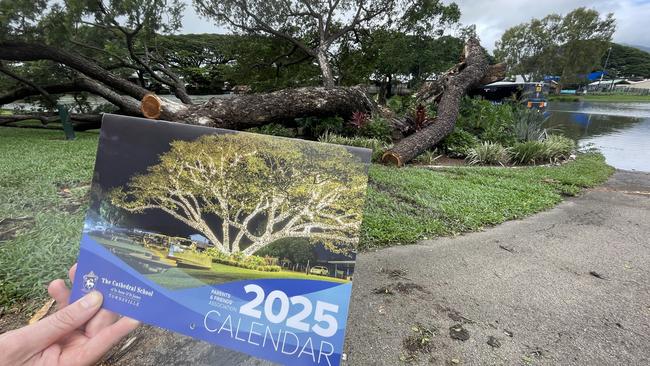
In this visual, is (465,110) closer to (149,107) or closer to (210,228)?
(149,107)

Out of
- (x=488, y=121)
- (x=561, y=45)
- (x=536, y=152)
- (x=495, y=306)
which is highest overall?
(x=561, y=45)

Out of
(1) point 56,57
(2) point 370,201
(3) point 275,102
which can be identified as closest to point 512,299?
(2) point 370,201

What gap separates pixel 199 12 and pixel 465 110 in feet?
29.0

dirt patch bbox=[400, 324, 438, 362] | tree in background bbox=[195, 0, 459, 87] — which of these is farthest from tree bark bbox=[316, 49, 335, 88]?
dirt patch bbox=[400, 324, 438, 362]

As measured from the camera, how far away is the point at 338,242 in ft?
3.05

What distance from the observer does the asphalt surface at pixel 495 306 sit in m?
1.56

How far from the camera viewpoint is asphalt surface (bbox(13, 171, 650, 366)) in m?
1.56

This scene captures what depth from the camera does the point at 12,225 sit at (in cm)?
252

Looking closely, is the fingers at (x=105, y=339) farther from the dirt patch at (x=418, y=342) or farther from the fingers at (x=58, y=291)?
the dirt patch at (x=418, y=342)

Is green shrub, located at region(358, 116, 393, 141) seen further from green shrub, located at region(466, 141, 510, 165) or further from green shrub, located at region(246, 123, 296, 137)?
green shrub, located at region(466, 141, 510, 165)

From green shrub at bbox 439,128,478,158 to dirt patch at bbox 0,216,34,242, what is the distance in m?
7.01

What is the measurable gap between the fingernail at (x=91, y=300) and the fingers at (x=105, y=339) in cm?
11

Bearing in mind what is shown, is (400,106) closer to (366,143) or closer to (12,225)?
(366,143)

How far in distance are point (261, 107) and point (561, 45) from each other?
4796cm
